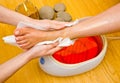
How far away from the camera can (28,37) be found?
788mm

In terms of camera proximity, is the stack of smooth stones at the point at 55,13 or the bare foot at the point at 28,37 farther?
the stack of smooth stones at the point at 55,13

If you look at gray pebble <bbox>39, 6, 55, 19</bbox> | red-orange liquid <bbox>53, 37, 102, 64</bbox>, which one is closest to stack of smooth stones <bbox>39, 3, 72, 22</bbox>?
gray pebble <bbox>39, 6, 55, 19</bbox>

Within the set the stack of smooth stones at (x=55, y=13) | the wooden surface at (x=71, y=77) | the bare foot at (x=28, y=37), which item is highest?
the stack of smooth stones at (x=55, y=13)

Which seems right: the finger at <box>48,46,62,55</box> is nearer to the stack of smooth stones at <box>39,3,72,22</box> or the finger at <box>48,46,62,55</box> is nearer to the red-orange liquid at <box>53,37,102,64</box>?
the red-orange liquid at <box>53,37,102,64</box>

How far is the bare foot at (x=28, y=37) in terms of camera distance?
78 cm

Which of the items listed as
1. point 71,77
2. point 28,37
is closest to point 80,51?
point 71,77

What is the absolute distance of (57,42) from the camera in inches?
31.2

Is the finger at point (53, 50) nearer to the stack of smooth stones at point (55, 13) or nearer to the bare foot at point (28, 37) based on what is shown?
the bare foot at point (28, 37)

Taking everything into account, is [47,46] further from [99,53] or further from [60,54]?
[99,53]

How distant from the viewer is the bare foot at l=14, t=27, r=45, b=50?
776 mm

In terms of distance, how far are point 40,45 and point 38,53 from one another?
0.03 metres

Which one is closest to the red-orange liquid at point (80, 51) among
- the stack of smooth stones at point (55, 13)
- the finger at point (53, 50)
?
the finger at point (53, 50)

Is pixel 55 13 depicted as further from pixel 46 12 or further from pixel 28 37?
pixel 28 37

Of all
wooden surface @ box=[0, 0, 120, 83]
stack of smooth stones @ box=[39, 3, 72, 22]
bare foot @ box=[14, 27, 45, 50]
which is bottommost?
wooden surface @ box=[0, 0, 120, 83]
